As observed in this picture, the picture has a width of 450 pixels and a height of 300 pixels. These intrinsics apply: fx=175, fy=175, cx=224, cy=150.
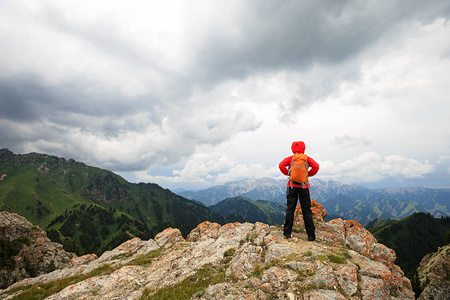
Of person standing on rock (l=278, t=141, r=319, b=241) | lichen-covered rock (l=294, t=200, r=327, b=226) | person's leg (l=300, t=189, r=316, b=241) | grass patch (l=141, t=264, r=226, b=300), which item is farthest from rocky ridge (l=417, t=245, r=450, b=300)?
grass patch (l=141, t=264, r=226, b=300)

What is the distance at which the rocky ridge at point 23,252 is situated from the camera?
43.6 metres

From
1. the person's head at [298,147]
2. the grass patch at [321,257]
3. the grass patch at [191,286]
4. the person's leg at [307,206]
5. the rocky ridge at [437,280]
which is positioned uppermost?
the person's head at [298,147]

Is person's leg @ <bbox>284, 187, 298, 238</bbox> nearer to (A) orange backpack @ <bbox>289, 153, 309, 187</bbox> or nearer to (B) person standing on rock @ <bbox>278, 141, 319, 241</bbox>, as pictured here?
(B) person standing on rock @ <bbox>278, 141, 319, 241</bbox>

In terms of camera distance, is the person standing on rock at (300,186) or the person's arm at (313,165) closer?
the person standing on rock at (300,186)

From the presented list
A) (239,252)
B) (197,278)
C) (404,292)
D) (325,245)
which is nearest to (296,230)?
(325,245)

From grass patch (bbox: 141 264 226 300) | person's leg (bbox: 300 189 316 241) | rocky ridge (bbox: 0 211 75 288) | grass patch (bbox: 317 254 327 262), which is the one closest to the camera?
grass patch (bbox: 141 264 226 300)

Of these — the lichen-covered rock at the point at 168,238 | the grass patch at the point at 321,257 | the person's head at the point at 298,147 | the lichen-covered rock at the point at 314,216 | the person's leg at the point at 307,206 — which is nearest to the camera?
the grass patch at the point at 321,257

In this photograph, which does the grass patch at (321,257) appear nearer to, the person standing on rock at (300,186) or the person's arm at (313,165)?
the person standing on rock at (300,186)

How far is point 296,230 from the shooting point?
624 inches

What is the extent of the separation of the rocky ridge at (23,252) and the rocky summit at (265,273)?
136 feet

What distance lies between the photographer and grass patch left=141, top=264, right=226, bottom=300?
33.8 ft

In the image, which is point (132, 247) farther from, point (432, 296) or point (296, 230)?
point (432, 296)

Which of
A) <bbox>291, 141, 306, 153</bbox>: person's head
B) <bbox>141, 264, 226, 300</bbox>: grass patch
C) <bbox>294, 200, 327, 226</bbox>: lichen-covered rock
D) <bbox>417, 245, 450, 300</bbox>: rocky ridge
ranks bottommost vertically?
<bbox>417, 245, 450, 300</bbox>: rocky ridge

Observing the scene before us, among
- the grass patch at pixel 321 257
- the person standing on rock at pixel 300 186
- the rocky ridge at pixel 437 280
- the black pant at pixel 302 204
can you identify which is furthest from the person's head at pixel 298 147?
the rocky ridge at pixel 437 280
